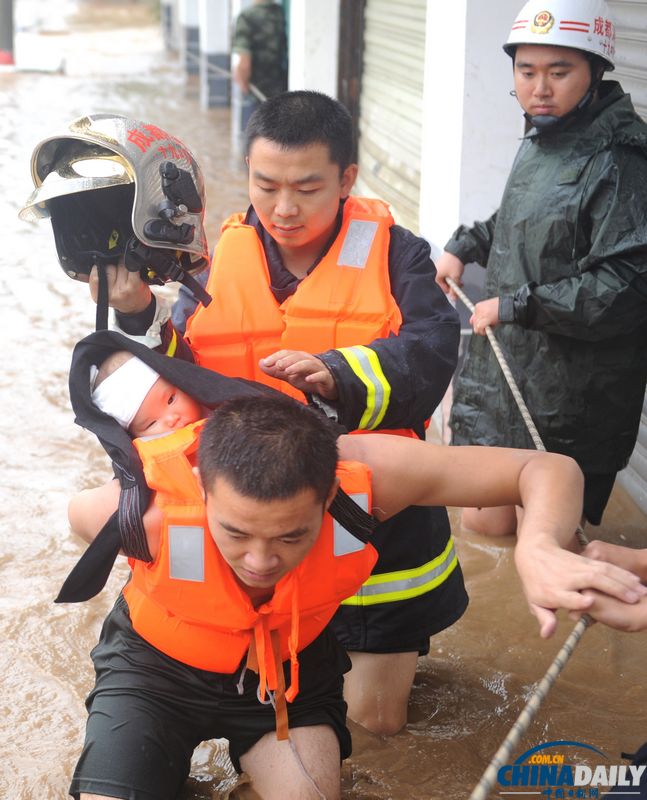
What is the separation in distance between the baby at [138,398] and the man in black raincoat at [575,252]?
158cm

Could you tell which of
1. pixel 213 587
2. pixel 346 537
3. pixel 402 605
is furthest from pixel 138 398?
pixel 402 605

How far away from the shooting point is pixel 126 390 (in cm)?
273

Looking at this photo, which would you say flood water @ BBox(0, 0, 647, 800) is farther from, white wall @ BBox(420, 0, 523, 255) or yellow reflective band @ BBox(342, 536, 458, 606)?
white wall @ BBox(420, 0, 523, 255)

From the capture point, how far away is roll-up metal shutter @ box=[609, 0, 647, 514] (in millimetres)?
4766

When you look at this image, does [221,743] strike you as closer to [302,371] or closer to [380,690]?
[380,690]

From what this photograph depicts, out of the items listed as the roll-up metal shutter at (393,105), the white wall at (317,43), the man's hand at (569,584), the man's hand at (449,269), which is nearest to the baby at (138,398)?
the man's hand at (569,584)

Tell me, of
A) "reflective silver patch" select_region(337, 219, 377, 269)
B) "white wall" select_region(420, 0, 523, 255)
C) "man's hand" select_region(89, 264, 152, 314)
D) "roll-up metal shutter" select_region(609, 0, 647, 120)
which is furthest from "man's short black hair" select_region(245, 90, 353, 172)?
"white wall" select_region(420, 0, 523, 255)

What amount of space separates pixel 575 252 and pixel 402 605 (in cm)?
152

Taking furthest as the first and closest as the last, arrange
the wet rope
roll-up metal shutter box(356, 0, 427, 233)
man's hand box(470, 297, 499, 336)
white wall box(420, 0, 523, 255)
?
roll-up metal shutter box(356, 0, 427, 233)
white wall box(420, 0, 523, 255)
man's hand box(470, 297, 499, 336)
the wet rope

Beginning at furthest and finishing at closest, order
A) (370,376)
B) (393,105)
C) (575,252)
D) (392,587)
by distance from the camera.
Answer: (393,105) → (575,252) → (392,587) → (370,376)

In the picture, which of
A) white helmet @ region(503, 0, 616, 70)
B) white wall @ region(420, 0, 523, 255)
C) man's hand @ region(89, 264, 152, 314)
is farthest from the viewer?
white wall @ region(420, 0, 523, 255)

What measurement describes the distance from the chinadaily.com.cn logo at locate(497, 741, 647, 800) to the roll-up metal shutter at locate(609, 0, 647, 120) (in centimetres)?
290

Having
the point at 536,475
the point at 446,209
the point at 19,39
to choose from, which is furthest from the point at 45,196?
the point at 19,39

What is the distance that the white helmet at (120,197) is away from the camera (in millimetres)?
2908
